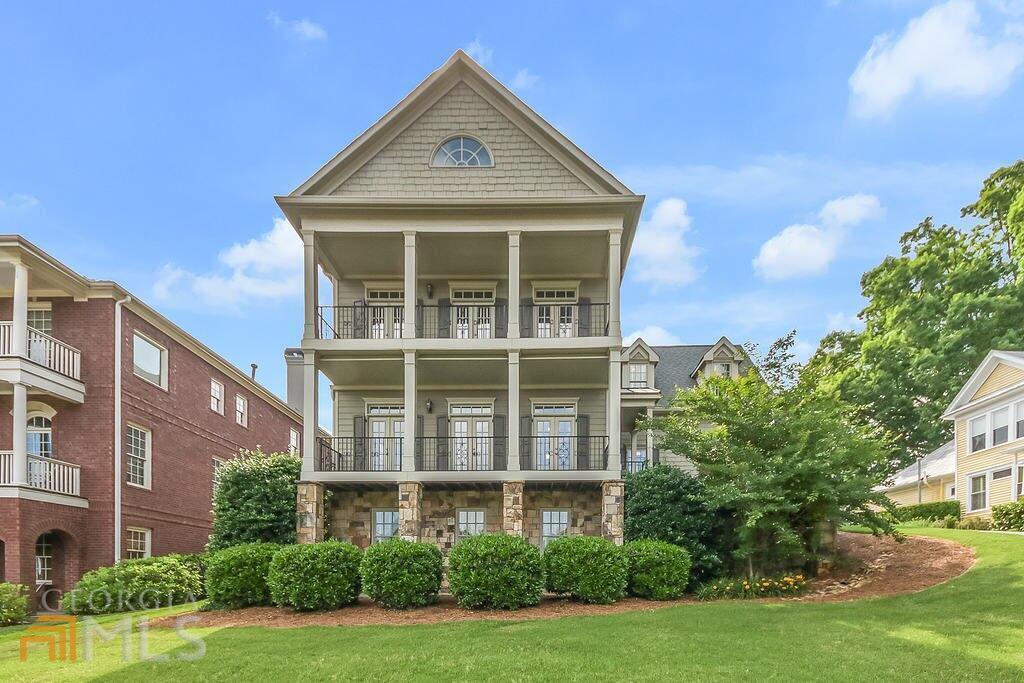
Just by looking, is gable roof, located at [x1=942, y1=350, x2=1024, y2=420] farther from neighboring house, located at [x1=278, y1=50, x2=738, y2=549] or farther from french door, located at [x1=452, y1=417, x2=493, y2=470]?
french door, located at [x1=452, y1=417, x2=493, y2=470]

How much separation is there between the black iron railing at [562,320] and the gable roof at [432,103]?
3341 mm

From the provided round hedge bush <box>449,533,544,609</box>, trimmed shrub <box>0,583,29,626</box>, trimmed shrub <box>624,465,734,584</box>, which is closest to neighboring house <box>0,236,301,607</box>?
trimmed shrub <box>0,583,29,626</box>

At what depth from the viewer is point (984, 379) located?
88.4 feet

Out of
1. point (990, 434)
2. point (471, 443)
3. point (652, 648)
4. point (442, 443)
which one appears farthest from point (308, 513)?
point (990, 434)

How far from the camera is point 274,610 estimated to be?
14.5 metres

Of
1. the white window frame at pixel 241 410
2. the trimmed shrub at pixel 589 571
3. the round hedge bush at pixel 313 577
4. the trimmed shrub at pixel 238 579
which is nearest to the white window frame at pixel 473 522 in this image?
the trimmed shrub at pixel 589 571

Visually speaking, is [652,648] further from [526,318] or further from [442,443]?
[526,318]

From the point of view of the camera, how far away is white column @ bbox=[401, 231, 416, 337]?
713 inches

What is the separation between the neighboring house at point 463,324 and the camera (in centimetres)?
1805

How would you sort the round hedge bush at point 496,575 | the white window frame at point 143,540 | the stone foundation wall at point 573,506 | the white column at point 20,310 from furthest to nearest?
1. the white window frame at point 143,540
2. the stone foundation wall at point 573,506
3. the white column at point 20,310
4. the round hedge bush at point 496,575

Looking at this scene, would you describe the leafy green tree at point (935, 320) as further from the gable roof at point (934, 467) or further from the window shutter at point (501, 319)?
the window shutter at point (501, 319)

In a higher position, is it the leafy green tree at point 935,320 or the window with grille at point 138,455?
the leafy green tree at point 935,320

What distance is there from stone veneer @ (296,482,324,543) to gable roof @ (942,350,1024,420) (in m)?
23.2

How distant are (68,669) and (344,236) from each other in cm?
1123
